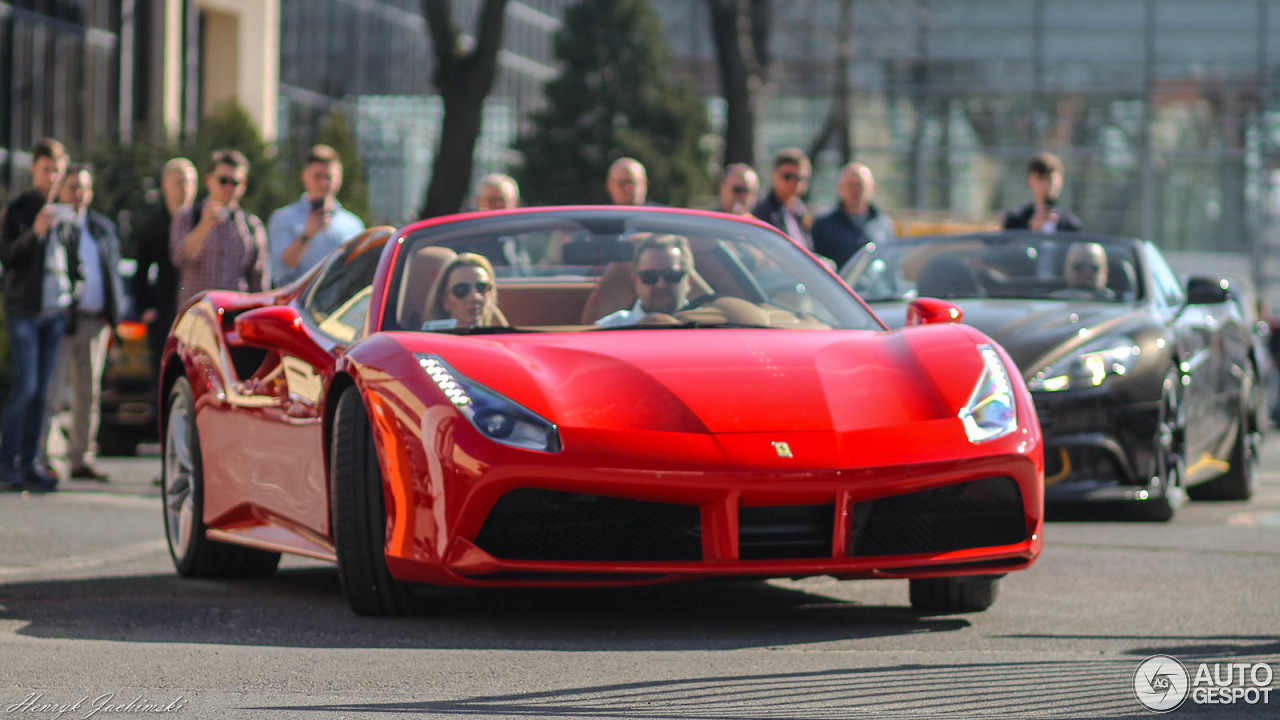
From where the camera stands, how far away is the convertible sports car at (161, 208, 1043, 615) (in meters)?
5.91

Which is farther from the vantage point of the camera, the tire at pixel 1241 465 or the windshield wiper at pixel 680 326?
the tire at pixel 1241 465

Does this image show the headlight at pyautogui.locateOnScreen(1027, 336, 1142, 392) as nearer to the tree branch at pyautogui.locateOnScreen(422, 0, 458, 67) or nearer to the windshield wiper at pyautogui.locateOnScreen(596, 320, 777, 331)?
the windshield wiper at pyautogui.locateOnScreen(596, 320, 777, 331)

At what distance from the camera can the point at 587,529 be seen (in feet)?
19.6

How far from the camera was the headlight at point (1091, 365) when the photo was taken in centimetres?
964

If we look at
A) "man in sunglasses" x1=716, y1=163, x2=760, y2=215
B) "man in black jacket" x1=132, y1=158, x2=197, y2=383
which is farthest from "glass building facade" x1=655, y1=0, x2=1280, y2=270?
"man in black jacket" x1=132, y1=158, x2=197, y2=383

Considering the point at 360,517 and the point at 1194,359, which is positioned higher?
the point at 1194,359

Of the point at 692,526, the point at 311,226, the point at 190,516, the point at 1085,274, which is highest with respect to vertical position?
the point at 311,226

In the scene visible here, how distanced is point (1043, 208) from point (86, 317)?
17.3 feet

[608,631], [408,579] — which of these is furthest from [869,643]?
[408,579]

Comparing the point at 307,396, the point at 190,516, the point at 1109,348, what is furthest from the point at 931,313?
the point at 1109,348

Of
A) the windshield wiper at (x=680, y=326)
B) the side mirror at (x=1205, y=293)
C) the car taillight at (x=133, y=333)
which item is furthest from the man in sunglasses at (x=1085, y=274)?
the car taillight at (x=133, y=333)

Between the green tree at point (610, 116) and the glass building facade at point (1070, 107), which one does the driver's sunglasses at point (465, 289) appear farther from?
the green tree at point (610, 116)

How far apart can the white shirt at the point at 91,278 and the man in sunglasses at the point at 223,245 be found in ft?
1.78

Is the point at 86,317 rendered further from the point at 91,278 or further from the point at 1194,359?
the point at 1194,359
